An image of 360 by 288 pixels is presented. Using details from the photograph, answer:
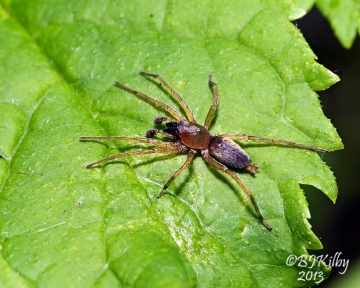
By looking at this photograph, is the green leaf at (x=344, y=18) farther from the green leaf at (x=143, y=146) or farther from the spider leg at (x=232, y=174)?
the spider leg at (x=232, y=174)

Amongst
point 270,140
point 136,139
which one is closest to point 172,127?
point 136,139

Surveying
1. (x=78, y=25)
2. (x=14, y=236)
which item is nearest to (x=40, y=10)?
(x=78, y=25)

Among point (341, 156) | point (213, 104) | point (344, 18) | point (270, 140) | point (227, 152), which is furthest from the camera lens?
point (341, 156)

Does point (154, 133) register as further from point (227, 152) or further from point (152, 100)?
point (227, 152)

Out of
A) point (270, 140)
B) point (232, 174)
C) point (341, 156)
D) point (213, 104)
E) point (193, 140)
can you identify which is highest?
point (213, 104)

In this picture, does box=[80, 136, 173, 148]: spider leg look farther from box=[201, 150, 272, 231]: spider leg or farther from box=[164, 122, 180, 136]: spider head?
box=[201, 150, 272, 231]: spider leg

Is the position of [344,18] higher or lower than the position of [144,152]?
higher
